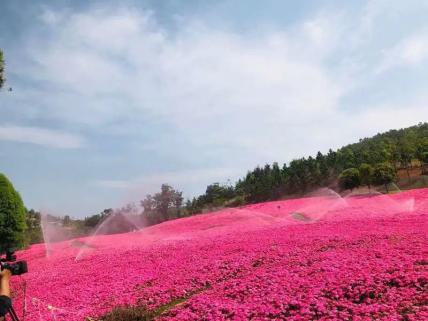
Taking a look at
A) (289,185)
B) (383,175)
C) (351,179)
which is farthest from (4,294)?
(289,185)

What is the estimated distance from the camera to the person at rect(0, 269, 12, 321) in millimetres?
7504

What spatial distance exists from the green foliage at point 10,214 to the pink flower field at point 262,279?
14.5 meters

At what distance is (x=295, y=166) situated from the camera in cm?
10712

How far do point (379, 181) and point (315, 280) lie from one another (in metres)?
57.3

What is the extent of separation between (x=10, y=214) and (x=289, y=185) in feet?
230

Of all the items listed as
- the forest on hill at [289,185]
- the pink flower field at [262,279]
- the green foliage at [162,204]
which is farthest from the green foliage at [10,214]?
the green foliage at [162,204]

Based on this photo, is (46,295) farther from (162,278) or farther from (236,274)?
(236,274)

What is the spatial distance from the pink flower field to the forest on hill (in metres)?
47.0

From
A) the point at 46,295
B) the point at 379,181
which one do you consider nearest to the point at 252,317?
the point at 46,295

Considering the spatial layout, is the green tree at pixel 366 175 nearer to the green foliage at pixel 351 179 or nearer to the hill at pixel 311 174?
the green foliage at pixel 351 179

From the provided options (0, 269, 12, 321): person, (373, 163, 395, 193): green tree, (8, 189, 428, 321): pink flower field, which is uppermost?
(373, 163, 395, 193): green tree

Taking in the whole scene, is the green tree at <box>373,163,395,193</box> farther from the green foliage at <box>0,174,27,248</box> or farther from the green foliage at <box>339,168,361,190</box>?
the green foliage at <box>0,174,27,248</box>

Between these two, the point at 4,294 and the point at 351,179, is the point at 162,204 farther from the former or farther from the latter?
the point at 4,294

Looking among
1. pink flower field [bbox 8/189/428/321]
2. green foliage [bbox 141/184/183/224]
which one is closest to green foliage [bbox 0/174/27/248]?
pink flower field [bbox 8/189/428/321]
